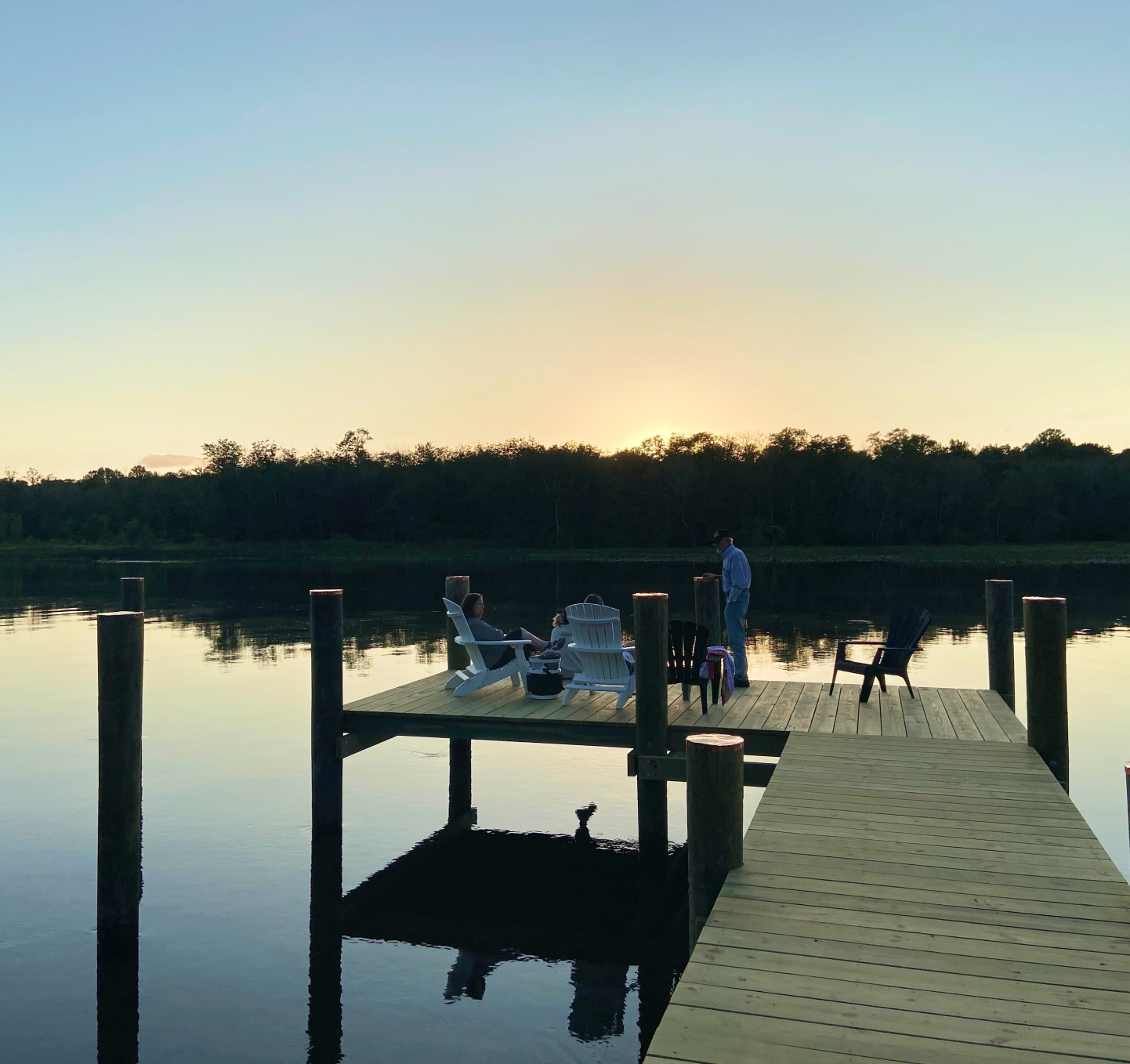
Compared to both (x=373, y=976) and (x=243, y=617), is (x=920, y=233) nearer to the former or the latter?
(x=373, y=976)

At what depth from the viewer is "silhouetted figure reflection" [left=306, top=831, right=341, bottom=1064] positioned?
6.49 metres

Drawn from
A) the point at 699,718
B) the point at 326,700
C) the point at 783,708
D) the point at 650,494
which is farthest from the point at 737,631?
the point at 650,494

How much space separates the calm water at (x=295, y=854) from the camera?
263 inches

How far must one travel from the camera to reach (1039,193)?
807 inches

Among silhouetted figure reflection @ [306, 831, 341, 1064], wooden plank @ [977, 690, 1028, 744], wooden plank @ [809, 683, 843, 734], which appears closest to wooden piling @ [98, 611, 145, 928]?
silhouetted figure reflection @ [306, 831, 341, 1064]

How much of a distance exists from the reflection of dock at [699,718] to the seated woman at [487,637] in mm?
376

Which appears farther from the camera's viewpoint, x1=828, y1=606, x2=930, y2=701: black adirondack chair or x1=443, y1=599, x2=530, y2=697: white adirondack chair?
x1=443, y1=599, x2=530, y2=697: white adirondack chair

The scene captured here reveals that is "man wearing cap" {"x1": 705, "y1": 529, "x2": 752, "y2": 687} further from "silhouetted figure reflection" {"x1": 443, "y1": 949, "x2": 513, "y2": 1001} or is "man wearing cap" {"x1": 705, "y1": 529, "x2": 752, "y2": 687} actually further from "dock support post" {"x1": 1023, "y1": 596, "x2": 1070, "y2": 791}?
"silhouetted figure reflection" {"x1": 443, "y1": 949, "x2": 513, "y2": 1001}

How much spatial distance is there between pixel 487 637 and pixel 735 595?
2783 millimetres

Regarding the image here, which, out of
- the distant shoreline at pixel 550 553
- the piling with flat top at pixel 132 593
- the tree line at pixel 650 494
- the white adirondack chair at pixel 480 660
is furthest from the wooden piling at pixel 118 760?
the tree line at pixel 650 494

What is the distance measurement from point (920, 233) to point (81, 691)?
21591 mm

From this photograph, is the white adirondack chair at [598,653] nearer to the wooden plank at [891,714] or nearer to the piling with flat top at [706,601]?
the piling with flat top at [706,601]

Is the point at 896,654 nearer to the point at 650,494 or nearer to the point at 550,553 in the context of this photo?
the point at 550,553

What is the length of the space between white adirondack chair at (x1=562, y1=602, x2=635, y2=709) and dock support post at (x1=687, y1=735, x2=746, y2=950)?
4287mm
